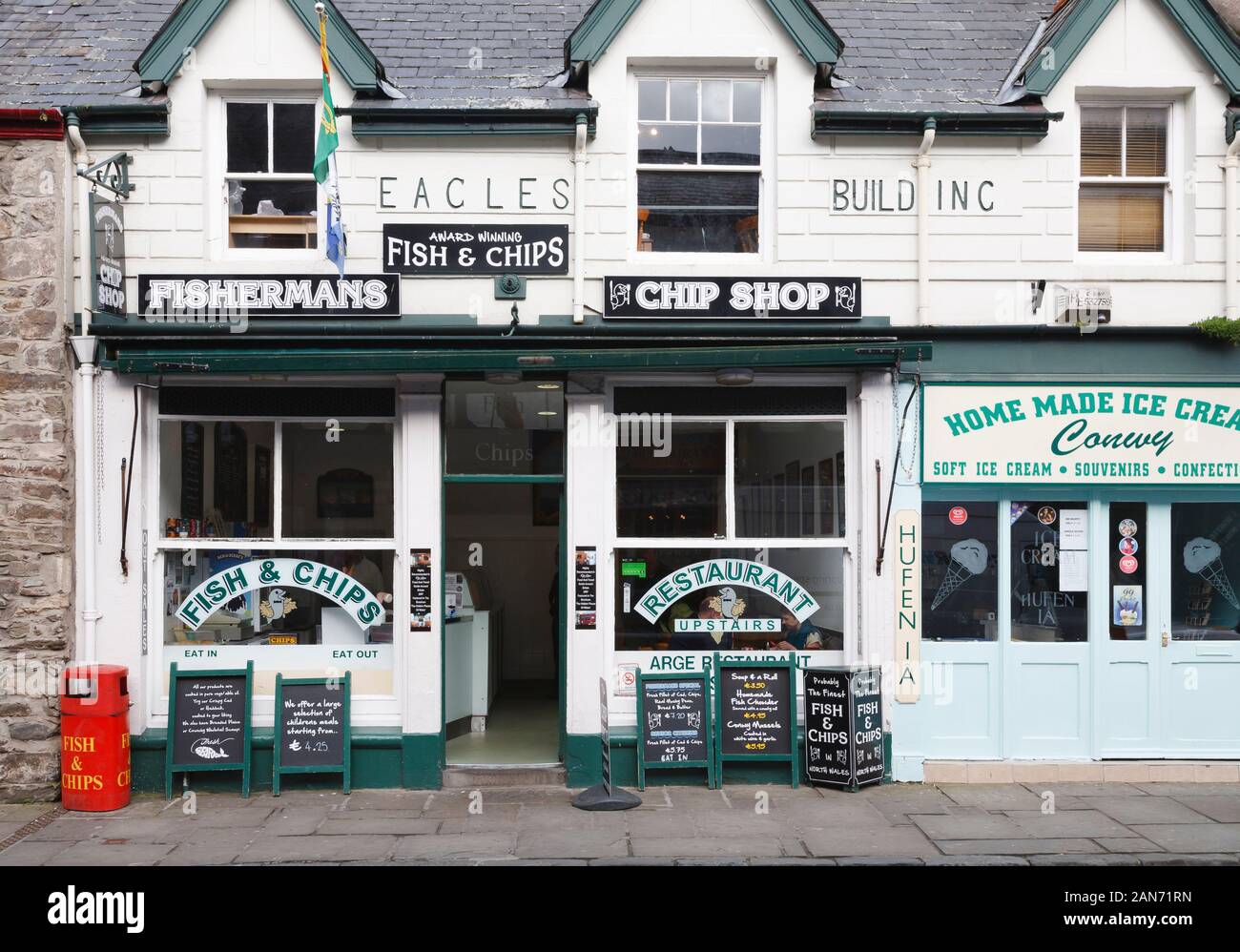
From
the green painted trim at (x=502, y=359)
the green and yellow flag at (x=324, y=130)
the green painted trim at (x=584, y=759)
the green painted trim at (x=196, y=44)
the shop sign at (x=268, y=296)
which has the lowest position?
the green painted trim at (x=584, y=759)

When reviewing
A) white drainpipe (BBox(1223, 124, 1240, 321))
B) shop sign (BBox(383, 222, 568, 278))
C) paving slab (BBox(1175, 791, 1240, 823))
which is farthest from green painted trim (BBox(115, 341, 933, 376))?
paving slab (BBox(1175, 791, 1240, 823))

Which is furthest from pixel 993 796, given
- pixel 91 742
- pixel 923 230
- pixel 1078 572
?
pixel 91 742

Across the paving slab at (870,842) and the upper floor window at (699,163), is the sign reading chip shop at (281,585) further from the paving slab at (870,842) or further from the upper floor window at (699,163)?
the paving slab at (870,842)

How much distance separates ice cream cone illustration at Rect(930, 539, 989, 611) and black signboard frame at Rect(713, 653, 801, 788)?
5.05 feet

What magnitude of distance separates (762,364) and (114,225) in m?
5.68

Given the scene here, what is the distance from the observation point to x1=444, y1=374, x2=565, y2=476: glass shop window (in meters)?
10.2

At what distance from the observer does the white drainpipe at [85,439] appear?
9680mm

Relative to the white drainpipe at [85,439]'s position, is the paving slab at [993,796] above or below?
below

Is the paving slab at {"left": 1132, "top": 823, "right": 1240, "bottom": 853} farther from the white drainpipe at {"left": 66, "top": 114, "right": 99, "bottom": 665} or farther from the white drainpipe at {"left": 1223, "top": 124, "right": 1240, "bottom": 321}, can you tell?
the white drainpipe at {"left": 66, "top": 114, "right": 99, "bottom": 665}

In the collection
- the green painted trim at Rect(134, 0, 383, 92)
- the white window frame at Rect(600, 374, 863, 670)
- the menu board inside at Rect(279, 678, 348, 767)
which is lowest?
the menu board inside at Rect(279, 678, 348, 767)

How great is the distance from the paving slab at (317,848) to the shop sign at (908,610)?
181 inches

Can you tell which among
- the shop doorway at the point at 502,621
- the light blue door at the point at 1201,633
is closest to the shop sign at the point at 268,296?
the shop doorway at the point at 502,621

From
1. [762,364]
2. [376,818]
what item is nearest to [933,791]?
[762,364]

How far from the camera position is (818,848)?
321 inches
